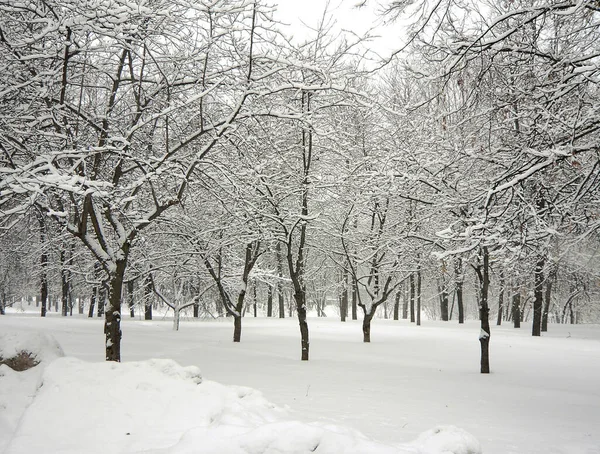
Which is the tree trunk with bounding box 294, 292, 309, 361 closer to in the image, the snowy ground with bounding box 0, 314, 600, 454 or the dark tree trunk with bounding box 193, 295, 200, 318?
the snowy ground with bounding box 0, 314, 600, 454

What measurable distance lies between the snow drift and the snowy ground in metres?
0.04

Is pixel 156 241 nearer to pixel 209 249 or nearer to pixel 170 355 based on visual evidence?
pixel 209 249

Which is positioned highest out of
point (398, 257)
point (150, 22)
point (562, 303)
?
point (150, 22)

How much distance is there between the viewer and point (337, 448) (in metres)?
2.73

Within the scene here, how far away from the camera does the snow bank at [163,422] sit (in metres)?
2.83

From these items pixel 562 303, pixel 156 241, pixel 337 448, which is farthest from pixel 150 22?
pixel 562 303

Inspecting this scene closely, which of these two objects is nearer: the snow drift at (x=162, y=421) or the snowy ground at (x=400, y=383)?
the snow drift at (x=162, y=421)

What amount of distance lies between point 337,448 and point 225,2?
6897mm

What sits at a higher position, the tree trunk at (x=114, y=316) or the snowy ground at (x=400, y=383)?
the tree trunk at (x=114, y=316)

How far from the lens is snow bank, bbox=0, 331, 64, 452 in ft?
14.9

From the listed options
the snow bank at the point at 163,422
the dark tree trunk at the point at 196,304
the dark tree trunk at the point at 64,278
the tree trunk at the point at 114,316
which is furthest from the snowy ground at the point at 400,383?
the dark tree trunk at the point at 64,278

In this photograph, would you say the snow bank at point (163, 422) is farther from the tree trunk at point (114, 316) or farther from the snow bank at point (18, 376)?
the tree trunk at point (114, 316)

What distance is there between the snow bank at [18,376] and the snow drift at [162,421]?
0.07 metres

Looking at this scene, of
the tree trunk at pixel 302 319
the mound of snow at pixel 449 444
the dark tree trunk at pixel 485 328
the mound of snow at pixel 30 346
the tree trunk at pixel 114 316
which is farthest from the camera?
the tree trunk at pixel 302 319
